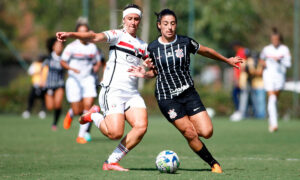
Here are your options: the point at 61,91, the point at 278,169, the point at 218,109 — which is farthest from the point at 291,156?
the point at 218,109

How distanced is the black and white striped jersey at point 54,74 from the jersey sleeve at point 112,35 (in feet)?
27.3

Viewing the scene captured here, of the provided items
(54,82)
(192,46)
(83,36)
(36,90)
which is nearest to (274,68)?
(54,82)

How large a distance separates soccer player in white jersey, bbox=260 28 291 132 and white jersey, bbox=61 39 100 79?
5.06 meters

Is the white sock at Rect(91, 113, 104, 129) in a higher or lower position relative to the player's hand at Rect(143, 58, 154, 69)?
lower

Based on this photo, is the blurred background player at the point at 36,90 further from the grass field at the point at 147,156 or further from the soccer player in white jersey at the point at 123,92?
the soccer player in white jersey at the point at 123,92

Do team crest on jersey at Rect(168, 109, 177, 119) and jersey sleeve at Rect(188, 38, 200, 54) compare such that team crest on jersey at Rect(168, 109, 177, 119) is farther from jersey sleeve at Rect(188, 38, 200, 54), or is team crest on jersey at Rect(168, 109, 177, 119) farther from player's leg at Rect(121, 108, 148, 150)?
jersey sleeve at Rect(188, 38, 200, 54)

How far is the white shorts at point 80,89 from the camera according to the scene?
12664 mm

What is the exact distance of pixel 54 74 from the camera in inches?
658

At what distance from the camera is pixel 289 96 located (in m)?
23.5

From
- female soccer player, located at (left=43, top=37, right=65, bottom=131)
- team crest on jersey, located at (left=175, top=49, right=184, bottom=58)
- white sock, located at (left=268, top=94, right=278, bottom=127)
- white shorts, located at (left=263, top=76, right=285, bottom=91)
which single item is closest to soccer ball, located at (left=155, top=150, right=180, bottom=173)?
team crest on jersey, located at (left=175, top=49, right=184, bottom=58)

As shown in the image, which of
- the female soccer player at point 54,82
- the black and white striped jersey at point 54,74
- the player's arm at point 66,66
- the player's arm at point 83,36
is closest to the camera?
the player's arm at point 83,36

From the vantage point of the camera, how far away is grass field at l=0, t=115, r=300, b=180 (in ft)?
24.6

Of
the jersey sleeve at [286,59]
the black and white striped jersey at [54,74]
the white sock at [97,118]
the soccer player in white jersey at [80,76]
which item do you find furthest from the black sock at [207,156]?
the black and white striped jersey at [54,74]

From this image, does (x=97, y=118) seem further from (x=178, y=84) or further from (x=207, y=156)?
(x=207, y=156)
